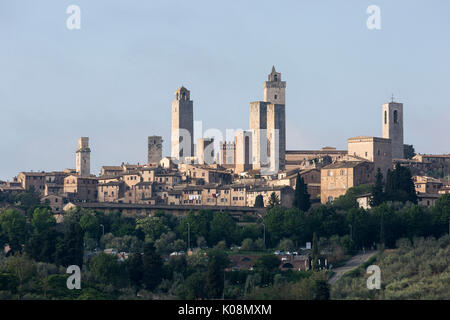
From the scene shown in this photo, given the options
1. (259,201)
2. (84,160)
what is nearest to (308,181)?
(259,201)

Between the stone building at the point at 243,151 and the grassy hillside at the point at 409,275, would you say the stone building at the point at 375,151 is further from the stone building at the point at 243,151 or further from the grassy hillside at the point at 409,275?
the grassy hillside at the point at 409,275

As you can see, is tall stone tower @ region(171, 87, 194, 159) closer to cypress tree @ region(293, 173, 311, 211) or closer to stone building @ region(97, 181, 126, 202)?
stone building @ region(97, 181, 126, 202)

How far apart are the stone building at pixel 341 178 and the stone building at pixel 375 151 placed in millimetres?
3696

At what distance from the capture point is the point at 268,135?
134125 mm

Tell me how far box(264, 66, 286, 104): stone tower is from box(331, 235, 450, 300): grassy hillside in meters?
47.8

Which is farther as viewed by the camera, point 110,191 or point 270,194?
point 110,191

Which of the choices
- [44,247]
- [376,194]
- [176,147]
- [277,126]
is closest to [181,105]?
[176,147]

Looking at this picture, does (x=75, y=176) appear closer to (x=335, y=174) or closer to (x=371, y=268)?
(x=335, y=174)

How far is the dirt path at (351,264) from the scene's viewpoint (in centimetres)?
8656

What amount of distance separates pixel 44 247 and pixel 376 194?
27941 mm

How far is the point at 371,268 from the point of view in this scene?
86.9m

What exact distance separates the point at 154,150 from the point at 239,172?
1593 cm

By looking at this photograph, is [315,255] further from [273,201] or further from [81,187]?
[81,187]

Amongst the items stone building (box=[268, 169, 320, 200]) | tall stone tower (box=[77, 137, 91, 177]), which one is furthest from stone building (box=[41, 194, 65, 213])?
stone building (box=[268, 169, 320, 200])
